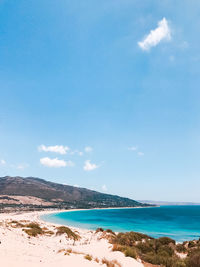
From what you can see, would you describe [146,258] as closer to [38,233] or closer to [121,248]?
[121,248]

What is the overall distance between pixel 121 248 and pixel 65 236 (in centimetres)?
1247

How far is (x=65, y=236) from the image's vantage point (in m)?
22.0

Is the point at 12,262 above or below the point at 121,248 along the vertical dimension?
above

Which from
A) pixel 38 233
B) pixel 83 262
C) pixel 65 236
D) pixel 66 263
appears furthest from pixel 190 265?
pixel 38 233

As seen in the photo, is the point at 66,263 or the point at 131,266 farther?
the point at 131,266

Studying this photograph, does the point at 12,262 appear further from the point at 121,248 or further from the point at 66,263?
the point at 121,248

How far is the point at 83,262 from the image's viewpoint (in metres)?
8.00

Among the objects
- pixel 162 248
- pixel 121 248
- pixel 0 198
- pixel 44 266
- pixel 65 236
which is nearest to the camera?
pixel 44 266

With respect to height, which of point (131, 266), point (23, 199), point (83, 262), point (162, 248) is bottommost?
point (23, 199)

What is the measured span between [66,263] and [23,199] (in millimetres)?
187257

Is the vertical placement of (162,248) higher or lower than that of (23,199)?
higher

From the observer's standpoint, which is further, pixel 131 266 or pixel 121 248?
pixel 121 248

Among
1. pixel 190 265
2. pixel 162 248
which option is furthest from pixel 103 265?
pixel 162 248

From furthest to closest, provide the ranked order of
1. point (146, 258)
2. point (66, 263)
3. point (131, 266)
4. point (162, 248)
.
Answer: point (162, 248), point (146, 258), point (131, 266), point (66, 263)
